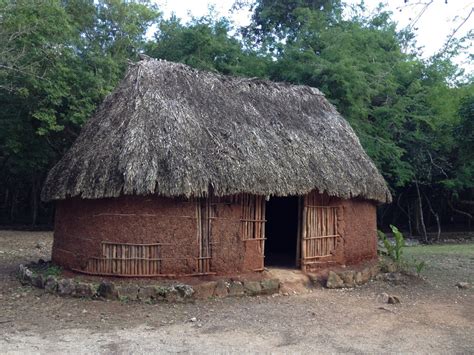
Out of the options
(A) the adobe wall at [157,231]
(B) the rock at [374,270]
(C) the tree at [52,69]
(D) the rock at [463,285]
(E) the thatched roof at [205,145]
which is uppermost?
(C) the tree at [52,69]

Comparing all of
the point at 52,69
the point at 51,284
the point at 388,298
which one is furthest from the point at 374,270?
the point at 52,69

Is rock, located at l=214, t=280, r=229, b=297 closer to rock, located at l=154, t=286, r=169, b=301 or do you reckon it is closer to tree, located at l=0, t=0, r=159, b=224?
A: rock, located at l=154, t=286, r=169, b=301

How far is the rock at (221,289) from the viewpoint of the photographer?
30.7 ft

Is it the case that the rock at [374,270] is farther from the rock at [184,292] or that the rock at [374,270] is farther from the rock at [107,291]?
the rock at [107,291]

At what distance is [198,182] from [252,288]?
2.17m

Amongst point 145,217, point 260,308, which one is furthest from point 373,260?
point 145,217

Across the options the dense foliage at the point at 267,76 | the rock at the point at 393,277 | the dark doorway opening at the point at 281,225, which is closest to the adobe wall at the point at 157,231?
the rock at the point at 393,277

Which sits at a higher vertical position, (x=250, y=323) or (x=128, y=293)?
(x=128, y=293)

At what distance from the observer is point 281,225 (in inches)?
594

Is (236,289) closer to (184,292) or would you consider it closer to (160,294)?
(184,292)

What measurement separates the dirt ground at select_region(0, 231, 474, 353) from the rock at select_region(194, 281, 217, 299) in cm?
18

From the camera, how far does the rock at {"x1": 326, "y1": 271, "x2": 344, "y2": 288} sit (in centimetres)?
1055

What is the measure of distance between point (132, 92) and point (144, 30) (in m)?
12.9

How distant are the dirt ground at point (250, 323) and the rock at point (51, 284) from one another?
14cm
